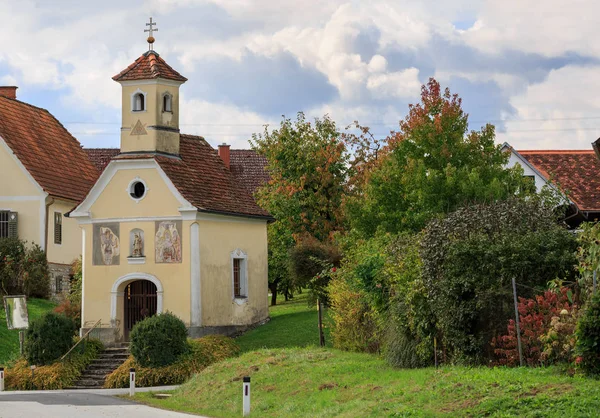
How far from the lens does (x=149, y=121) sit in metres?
37.5

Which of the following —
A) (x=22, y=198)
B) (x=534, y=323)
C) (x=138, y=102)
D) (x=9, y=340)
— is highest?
(x=138, y=102)

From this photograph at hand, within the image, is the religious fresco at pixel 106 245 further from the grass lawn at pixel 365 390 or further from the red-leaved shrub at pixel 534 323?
the red-leaved shrub at pixel 534 323

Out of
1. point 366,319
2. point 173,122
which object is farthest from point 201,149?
point 366,319

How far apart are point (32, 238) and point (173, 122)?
11094 millimetres

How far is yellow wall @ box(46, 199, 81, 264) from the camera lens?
46344mm

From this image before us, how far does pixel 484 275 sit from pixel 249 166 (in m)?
44.7

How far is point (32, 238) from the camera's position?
45656mm

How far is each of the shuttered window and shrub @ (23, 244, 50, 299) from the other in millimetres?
1110

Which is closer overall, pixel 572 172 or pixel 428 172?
pixel 428 172

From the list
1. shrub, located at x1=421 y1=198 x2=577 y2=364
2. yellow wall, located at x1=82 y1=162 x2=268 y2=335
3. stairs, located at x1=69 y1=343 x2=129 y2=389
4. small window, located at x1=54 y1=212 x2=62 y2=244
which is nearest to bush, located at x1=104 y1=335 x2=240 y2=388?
stairs, located at x1=69 y1=343 x2=129 y2=389

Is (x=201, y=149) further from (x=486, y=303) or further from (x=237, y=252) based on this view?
(x=486, y=303)

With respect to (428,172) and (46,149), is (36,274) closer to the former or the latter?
(46,149)

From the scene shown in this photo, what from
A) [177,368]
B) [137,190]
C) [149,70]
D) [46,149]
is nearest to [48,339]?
[177,368]

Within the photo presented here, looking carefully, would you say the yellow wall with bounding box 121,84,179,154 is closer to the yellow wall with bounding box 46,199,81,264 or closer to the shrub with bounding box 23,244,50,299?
the shrub with bounding box 23,244,50,299
